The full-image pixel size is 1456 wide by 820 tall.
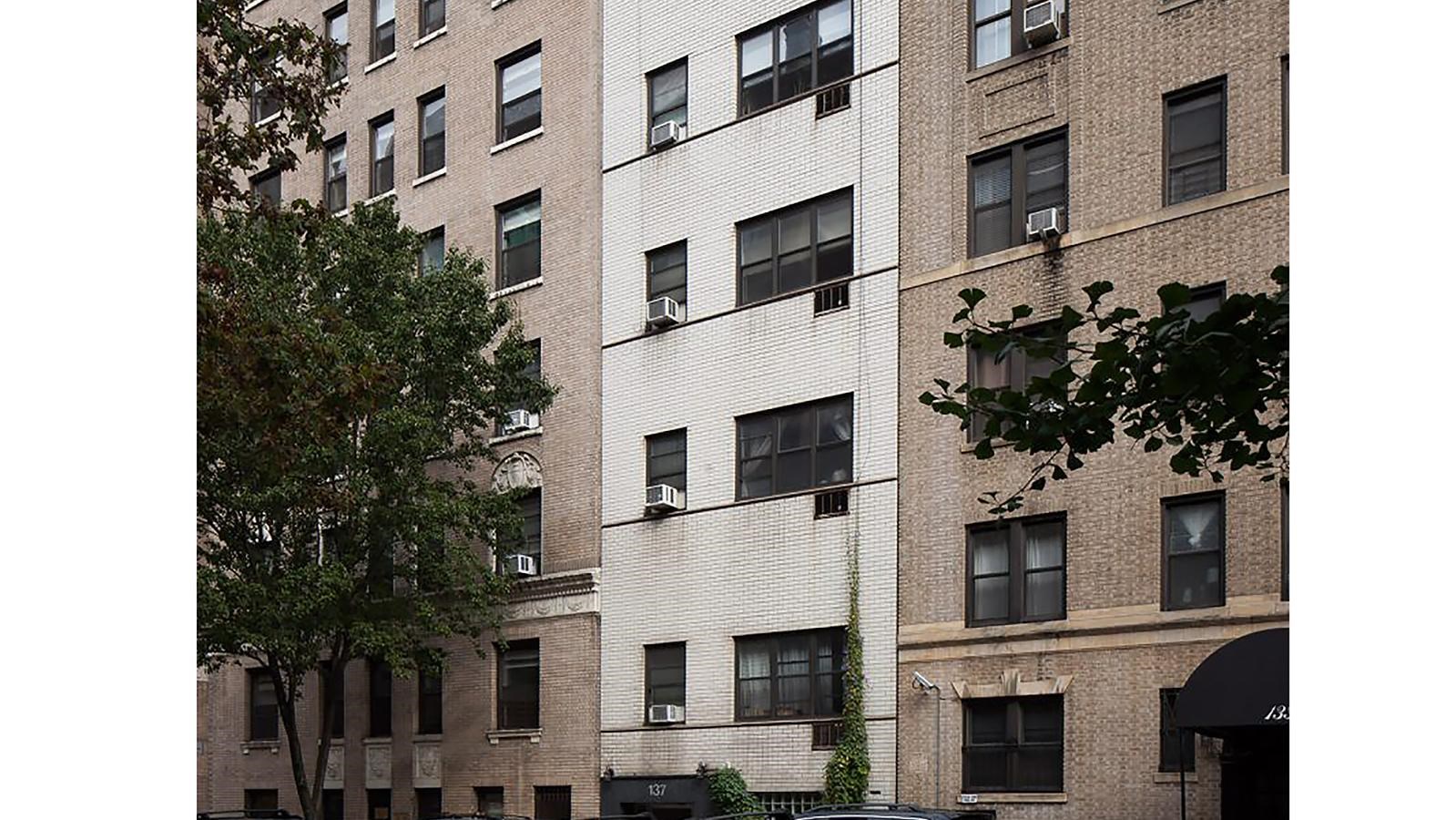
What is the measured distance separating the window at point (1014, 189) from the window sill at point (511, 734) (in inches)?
435

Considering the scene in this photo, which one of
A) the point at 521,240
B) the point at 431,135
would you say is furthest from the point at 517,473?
the point at 431,135

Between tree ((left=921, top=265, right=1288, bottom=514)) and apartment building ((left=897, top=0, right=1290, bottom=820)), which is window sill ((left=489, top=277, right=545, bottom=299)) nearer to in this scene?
apartment building ((left=897, top=0, right=1290, bottom=820))

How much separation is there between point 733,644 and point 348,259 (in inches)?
332

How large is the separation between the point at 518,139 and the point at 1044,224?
1171cm

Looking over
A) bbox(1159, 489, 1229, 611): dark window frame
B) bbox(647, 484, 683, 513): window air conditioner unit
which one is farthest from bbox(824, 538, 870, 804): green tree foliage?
bbox(1159, 489, 1229, 611): dark window frame

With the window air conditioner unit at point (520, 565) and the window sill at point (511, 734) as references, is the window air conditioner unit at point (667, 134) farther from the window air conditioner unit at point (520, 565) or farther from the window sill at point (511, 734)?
the window sill at point (511, 734)

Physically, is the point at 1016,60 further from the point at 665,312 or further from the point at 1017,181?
the point at 665,312

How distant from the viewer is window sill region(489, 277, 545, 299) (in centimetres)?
2989

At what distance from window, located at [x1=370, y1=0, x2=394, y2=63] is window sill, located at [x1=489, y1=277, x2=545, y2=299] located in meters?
6.60

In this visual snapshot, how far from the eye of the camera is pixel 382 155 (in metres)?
33.7

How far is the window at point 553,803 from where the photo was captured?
2719 cm

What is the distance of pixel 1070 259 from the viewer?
886 inches

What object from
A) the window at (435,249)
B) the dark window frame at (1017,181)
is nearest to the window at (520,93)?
the window at (435,249)
